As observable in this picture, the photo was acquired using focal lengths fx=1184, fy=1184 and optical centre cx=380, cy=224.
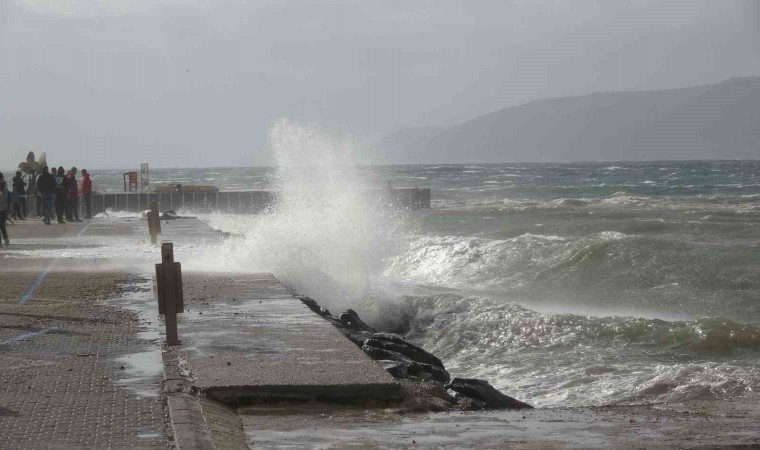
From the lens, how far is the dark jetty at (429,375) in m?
9.22

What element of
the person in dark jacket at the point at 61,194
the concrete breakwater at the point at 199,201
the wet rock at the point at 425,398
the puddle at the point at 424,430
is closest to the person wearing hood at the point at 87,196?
the person in dark jacket at the point at 61,194

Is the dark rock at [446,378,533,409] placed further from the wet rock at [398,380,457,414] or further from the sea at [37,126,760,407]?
the sea at [37,126,760,407]

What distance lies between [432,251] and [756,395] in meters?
18.0

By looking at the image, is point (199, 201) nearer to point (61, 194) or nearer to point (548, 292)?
point (61, 194)

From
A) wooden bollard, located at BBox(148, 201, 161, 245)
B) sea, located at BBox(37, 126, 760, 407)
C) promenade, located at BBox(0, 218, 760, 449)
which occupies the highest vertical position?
wooden bollard, located at BBox(148, 201, 161, 245)

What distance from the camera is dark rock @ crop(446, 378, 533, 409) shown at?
369 inches

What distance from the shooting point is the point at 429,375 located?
1028cm

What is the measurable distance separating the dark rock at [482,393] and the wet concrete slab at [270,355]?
2.59 feet

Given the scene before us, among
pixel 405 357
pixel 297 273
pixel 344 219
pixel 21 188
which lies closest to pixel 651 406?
pixel 405 357

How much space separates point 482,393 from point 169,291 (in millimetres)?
2801

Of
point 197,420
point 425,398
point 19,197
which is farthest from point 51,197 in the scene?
point 197,420

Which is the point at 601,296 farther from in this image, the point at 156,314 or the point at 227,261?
the point at 156,314

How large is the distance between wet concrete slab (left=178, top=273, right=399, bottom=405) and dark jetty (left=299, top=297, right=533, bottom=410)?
484mm

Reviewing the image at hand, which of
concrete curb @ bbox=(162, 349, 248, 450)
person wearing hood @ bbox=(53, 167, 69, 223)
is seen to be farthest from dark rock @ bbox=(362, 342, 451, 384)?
person wearing hood @ bbox=(53, 167, 69, 223)
